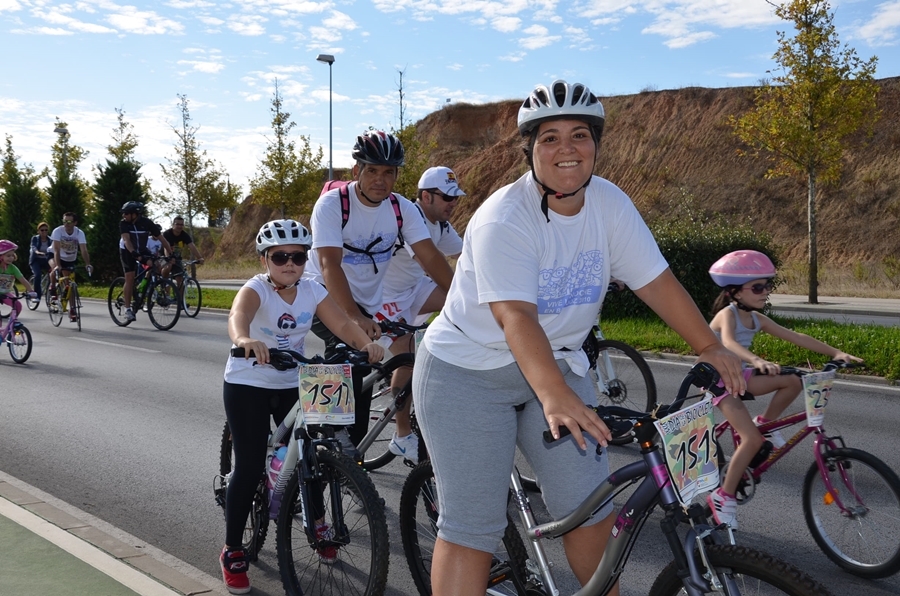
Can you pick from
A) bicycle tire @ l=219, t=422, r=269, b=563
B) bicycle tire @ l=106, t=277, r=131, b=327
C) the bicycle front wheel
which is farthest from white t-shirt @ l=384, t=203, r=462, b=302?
bicycle tire @ l=106, t=277, r=131, b=327

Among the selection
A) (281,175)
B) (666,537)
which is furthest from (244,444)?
(281,175)

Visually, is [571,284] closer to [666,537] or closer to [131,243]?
[666,537]

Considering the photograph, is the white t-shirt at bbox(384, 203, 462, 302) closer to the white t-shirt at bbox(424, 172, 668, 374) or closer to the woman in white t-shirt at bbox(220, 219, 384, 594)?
the woman in white t-shirt at bbox(220, 219, 384, 594)

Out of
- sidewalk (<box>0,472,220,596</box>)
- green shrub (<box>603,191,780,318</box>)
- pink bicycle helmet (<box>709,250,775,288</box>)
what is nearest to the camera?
sidewalk (<box>0,472,220,596</box>)

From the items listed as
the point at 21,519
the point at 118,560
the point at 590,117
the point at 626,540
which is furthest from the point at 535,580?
the point at 21,519

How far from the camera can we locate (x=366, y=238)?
18.0 ft

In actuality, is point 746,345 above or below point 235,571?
above

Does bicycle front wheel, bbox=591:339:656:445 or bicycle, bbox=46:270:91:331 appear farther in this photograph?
bicycle, bbox=46:270:91:331

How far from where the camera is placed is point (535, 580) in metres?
3.04

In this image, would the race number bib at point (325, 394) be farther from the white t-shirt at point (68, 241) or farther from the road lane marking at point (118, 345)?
the white t-shirt at point (68, 241)

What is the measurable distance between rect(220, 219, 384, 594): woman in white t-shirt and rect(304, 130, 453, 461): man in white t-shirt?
0.57 m

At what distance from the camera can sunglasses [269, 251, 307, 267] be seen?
14.1 feet

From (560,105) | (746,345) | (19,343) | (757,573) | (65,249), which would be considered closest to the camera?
(757,573)

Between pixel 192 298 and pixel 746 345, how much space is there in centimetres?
1529
